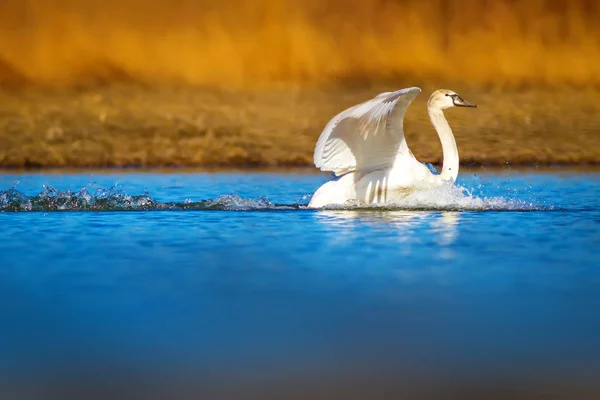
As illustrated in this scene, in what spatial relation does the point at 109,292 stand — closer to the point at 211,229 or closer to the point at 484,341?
the point at 484,341


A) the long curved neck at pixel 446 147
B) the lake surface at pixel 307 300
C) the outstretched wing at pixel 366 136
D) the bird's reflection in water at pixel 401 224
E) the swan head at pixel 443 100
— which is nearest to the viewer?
the lake surface at pixel 307 300

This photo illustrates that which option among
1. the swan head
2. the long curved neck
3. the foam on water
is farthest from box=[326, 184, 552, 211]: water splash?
the swan head

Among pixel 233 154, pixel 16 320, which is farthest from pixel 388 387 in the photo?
pixel 233 154

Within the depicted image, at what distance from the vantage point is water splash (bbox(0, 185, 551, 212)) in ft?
40.0

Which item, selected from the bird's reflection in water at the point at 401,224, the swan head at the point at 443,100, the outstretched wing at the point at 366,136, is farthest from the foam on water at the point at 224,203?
the swan head at the point at 443,100

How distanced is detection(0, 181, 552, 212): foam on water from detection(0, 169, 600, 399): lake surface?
0.06 m

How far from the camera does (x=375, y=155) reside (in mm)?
11672

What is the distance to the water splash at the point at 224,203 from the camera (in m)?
12.2

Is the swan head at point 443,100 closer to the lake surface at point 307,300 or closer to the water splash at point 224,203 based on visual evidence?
the water splash at point 224,203

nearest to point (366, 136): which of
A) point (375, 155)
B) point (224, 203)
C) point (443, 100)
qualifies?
point (375, 155)

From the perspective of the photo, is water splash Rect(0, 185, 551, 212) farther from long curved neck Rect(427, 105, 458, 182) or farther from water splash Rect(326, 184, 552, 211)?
long curved neck Rect(427, 105, 458, 182)

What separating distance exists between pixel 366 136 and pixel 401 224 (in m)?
0.96

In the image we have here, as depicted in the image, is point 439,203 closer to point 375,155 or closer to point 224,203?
point 375,155

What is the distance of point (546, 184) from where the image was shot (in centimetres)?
1819
